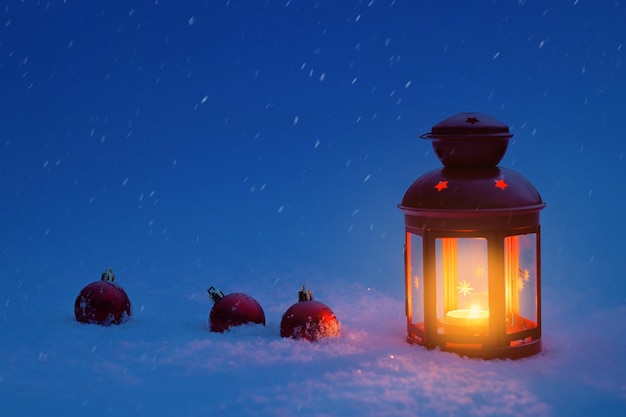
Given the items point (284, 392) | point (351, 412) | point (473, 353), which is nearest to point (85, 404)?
point (284, 392)

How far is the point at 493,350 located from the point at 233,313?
71.4 inches

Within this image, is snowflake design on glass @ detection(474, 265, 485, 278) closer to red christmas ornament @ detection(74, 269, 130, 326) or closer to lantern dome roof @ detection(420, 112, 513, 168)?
lantern dome roof @ detection(420, 112, 513, 168)

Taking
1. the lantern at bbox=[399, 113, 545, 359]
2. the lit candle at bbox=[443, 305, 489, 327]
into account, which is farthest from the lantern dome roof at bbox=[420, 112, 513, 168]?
the lit candle at bbox=[443, 305, 489, 327]

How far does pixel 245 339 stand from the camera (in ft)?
21.4

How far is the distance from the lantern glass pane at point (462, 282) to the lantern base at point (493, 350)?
0.23 m

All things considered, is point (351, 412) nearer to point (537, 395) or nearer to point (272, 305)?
point (537, 395)

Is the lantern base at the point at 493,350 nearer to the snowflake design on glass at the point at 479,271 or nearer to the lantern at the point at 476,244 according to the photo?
the lantern at the point at 476,244

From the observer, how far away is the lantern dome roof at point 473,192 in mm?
6039

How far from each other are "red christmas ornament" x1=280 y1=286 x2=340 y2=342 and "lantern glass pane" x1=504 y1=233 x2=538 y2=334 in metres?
1.18

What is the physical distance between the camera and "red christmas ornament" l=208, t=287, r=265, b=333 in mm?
6750

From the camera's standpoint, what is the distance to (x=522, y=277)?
641 centimetres

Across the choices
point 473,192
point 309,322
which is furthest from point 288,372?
point 473,192

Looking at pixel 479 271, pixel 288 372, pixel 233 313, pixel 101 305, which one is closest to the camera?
pixel 288 372

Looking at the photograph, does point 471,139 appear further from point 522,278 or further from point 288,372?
point 288,372
